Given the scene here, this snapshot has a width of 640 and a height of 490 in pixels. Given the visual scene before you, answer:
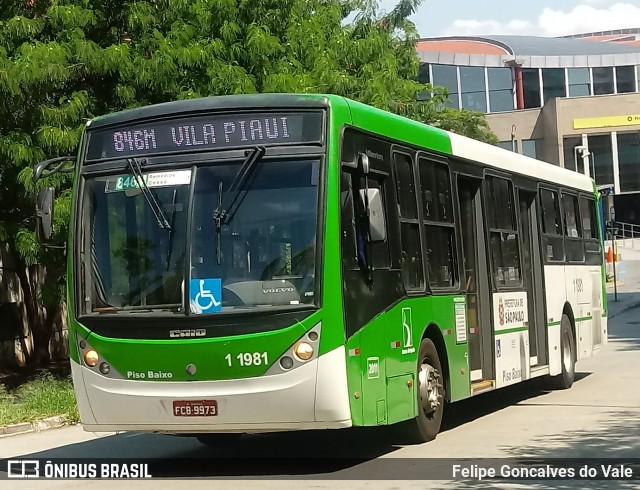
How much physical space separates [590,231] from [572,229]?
4.53ft

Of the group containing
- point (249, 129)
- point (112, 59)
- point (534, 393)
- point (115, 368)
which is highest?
point (112, 59)

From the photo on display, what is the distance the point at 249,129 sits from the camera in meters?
10.4

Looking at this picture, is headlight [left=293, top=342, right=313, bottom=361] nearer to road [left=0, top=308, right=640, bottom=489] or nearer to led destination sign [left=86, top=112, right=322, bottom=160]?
road [left=0, top=308, right=640, bottom=489]

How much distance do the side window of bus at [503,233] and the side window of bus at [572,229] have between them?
2.98 metres

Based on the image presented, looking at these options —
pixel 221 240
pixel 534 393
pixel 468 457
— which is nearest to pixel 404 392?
pixel 468 457

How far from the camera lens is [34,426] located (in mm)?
15875

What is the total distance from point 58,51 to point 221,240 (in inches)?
394

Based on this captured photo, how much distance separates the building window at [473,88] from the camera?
84.2 m

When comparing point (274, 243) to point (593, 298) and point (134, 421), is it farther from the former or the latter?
point (593, 298)

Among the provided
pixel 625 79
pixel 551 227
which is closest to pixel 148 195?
pixel 551 227

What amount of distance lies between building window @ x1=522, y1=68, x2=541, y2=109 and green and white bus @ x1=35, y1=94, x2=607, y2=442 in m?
76.1

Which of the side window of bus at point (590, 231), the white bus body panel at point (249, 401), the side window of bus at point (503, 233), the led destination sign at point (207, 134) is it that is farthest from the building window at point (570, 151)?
the white bus body panel at point (249, 401)

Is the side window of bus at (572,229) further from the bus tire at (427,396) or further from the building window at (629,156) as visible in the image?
the building window at (629,156)

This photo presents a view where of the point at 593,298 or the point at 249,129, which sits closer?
the point at 249,129
